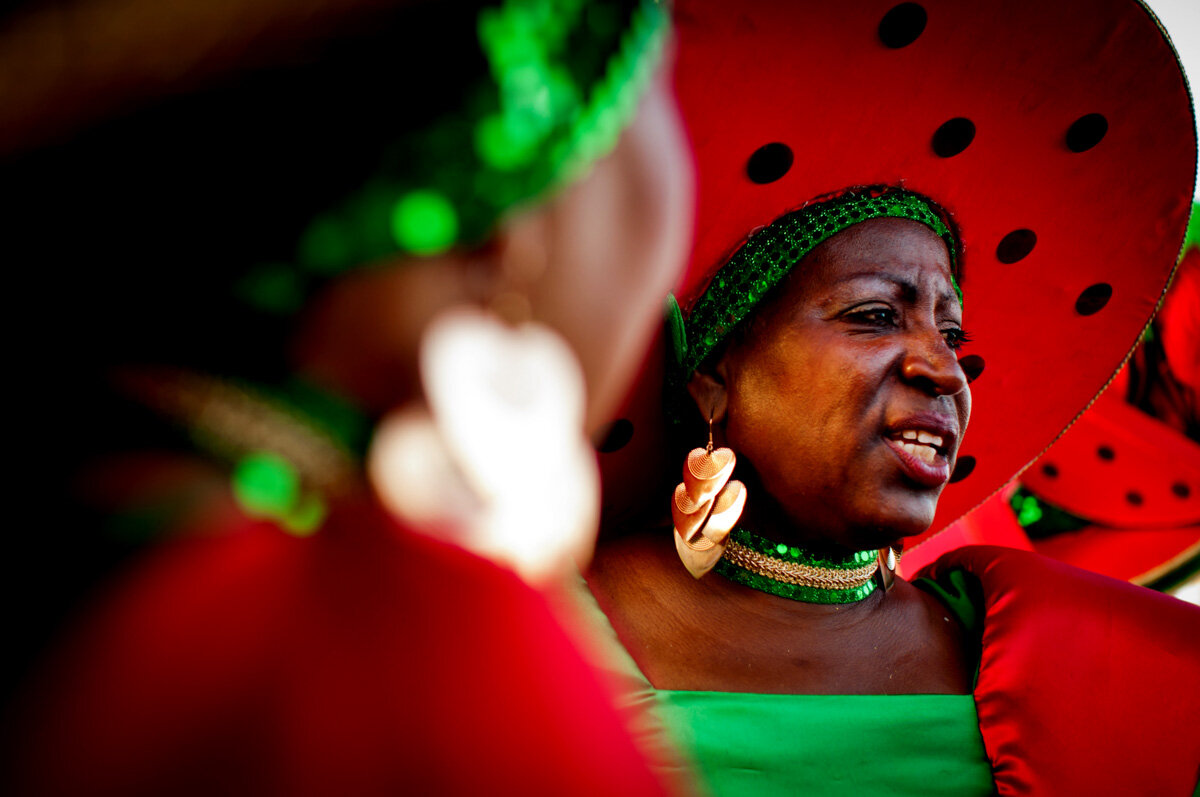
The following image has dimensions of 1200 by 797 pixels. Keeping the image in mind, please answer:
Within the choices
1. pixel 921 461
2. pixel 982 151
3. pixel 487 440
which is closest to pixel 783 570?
pixel 921 461

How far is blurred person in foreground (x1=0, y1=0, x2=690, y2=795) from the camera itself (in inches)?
14.1

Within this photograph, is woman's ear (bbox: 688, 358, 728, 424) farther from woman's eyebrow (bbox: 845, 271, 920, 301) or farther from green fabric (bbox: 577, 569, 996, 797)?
green fabric (bbox: 577, 569, 996, 797)

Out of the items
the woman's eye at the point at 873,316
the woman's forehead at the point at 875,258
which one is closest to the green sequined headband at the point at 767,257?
the woman's forehead at the point at 875,258

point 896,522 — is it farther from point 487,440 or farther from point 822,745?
point 487,440

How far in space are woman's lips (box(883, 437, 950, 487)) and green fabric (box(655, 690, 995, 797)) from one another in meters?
0.34

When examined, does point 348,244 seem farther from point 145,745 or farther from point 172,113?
point 145,745

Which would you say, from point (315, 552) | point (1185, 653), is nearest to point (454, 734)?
point (315, 552)

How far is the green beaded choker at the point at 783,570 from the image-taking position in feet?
4.26

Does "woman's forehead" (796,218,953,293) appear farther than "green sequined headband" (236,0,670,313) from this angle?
Yes

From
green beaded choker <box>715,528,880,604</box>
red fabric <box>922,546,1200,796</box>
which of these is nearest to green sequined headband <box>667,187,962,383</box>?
green beaded choker <box>715,528,880,604</box>

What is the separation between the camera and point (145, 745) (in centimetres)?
36

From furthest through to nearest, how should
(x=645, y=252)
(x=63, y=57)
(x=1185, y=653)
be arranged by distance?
1. (x=1185, y=653)
2. (x=645, y=252)
3. (x=63, y=57)

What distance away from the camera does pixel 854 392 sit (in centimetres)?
124

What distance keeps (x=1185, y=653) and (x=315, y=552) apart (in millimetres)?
1515
